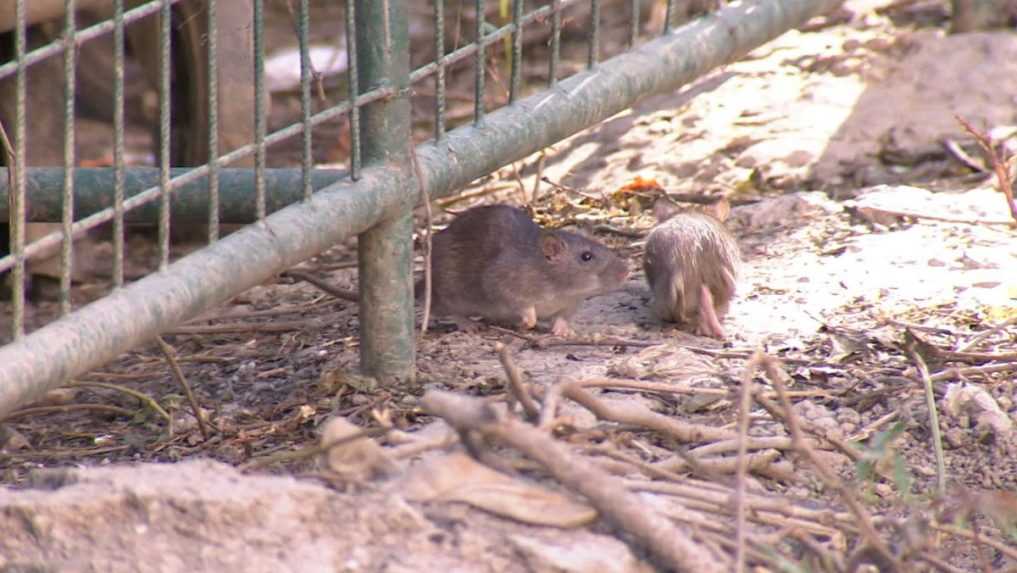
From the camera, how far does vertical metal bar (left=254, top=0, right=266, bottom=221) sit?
3363 mm

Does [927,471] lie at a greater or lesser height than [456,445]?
lesser

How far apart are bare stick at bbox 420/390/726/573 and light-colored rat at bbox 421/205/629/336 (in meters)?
2.29

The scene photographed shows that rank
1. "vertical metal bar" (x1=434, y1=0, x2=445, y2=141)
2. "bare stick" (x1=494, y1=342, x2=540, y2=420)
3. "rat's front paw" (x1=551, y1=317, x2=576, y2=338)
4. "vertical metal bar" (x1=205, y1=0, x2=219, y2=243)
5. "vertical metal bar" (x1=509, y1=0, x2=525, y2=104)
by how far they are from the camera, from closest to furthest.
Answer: "bare stick" (x1=494, y1=342, x2=540, y2=420), "vertical metal bar" (x1=205, y1=0, x2=219, y2=243), "vertical metal bar" (x1=434, y1=0, x2=445, y2=141), "vertical metal bar" (x1=509, y1=0, x2=525, y2=104), "rat's front paw" (x1=551, y1=317, x2=576, y2=338)

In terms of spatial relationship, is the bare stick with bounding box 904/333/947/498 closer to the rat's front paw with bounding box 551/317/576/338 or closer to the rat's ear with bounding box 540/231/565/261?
the rat's front paw with bounding box 551/317/576/338

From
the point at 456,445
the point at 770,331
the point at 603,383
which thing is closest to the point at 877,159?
the point at 770,331

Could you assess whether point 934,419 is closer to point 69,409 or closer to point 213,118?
point 213,118

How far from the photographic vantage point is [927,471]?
367cm

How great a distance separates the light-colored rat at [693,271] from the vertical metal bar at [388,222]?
1025mm

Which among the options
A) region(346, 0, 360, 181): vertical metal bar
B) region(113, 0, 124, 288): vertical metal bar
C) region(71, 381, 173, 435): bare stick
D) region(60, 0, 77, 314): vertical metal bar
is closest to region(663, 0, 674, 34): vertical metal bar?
region(346, 0, 360, 181): vertical metal bar

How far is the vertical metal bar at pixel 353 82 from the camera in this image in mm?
3672

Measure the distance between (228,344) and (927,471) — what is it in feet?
7.62

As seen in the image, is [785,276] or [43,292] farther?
[43,292]

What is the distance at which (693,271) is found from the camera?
15.5 ft

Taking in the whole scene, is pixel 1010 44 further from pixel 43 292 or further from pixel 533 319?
pixel 43 292
